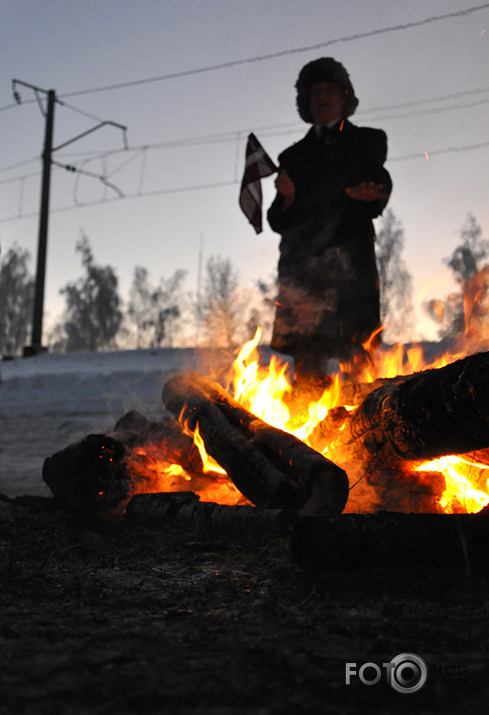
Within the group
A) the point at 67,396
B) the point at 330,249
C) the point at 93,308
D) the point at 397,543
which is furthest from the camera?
the point at 93,308

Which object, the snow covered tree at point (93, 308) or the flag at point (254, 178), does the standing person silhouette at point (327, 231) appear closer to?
the flag at point (254, 178)

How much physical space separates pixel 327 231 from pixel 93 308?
37.9 meters

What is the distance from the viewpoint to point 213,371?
17.4 ft

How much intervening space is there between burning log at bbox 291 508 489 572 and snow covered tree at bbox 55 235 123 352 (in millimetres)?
39531

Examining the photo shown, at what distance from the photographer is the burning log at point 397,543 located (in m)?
2.06

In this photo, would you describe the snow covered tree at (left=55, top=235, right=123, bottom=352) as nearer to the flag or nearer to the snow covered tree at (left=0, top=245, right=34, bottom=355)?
the snow covered tree at (left=0, top=245, right=34, bottom=355)

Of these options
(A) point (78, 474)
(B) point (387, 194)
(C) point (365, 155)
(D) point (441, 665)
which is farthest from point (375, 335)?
(D) point (441, 665)

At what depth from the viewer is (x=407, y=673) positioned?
51.1 inches

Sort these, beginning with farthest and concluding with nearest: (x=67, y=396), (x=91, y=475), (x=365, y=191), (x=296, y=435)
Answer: (x=67, y=396) → (x=365, y=191) → (x=296, y=435) → (x=91, y=475)

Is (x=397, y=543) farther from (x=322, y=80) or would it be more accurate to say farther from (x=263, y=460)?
(x=322, y=80)

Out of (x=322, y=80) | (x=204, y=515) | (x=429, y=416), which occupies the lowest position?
(x=204, y=515)

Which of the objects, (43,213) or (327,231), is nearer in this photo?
(327,231)

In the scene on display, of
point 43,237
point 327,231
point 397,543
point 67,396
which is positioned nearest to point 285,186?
point 327,231

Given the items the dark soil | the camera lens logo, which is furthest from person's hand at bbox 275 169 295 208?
the camera lens logo
